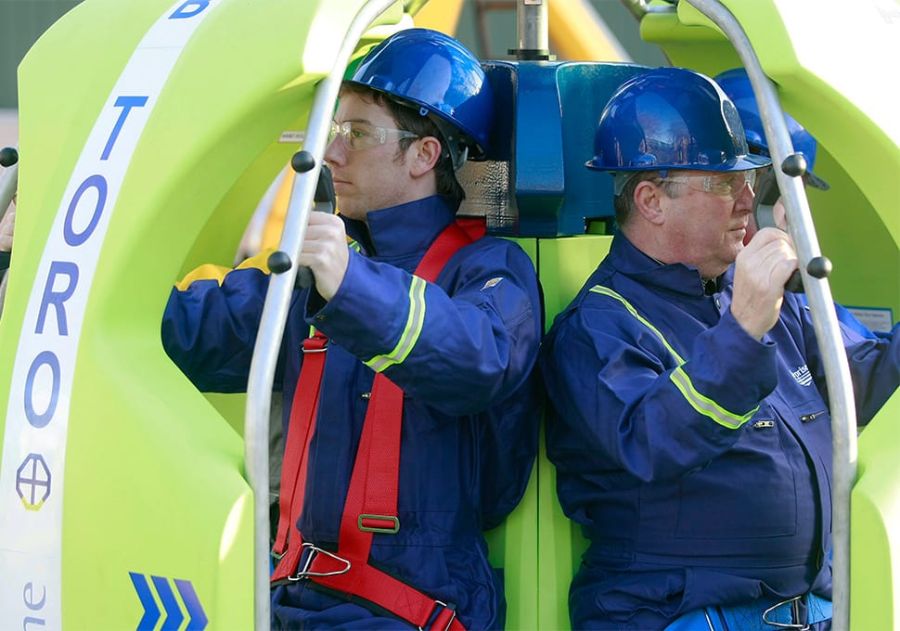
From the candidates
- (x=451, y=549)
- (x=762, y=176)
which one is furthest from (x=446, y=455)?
(x=762, y=176)

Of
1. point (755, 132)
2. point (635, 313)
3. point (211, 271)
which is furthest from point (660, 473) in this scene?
point (211, 271)

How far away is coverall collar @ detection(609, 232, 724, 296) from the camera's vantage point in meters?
3.50

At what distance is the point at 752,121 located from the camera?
426cm

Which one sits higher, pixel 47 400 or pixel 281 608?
pixel 47 400

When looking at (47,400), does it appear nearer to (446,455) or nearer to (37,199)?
(37,199)

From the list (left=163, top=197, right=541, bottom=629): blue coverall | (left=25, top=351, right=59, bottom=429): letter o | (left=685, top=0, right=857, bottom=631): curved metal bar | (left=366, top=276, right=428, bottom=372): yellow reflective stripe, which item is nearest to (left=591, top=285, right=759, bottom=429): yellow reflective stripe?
(left=685, top=0, right=857, bottom=631): curved metal bar

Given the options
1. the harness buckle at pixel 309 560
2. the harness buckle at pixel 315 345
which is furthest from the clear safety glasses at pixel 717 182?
the harness buckle at pixel 309 560

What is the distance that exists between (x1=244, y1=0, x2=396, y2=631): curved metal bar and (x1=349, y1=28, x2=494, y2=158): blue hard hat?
534mm

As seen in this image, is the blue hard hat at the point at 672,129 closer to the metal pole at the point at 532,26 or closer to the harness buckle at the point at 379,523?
the metal pole at the point at 532,26

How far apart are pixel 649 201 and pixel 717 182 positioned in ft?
0.51

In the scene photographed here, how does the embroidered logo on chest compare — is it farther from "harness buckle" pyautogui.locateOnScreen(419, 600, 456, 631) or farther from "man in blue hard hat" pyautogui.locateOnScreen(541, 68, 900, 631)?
"harness buckle" pyautogui.locateOnScreen(419, 600, 456, 631)

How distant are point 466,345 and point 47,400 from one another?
816mm

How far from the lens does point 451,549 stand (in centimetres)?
342

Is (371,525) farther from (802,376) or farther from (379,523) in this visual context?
(802,376)
